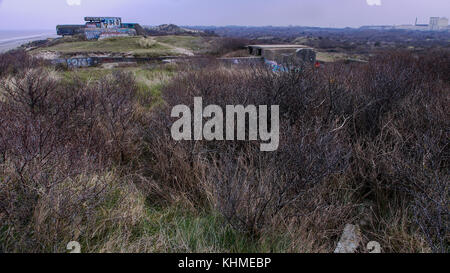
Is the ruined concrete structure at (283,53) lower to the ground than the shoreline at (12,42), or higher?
lower

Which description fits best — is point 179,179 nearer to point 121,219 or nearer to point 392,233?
point 121,219

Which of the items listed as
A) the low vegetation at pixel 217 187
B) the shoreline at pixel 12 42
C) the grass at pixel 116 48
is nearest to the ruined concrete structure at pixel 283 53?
the low vegetation at pixel 217 187

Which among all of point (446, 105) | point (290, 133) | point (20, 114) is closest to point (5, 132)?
point (20, 114)

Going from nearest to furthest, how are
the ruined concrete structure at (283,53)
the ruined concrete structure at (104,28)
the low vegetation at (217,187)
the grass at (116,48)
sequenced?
the low vegetation at (217,187) → the ruined concrete structure at (283,53) → the grass at (116,48) → the ruined concrete structure at (104,28)

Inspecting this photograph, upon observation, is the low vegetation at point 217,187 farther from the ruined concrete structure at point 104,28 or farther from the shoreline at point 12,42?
the ruined concrete structure at point 104,28

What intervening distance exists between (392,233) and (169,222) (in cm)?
217

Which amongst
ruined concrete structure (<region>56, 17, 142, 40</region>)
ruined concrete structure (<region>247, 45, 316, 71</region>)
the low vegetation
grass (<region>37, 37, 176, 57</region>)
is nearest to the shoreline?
grass (<region>37, 37, 176, 57</region>)

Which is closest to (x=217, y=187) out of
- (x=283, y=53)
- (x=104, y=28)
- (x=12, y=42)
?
(x=283, y=53)

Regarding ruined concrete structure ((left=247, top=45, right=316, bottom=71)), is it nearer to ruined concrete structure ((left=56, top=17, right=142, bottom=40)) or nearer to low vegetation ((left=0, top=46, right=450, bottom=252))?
low vegetation ((left=0, top=46, right=450, bottom=252))

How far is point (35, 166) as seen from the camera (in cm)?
243

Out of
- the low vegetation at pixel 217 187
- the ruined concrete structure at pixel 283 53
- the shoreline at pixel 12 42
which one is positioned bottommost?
the low vegetation at pixel 217 187

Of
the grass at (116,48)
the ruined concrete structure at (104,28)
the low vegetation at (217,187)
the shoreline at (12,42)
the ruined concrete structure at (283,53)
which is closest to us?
the low vegetation at (217,187)

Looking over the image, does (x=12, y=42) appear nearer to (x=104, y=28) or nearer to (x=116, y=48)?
(x=104, y=28)

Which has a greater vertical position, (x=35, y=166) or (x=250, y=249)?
(x=35, y=166)
